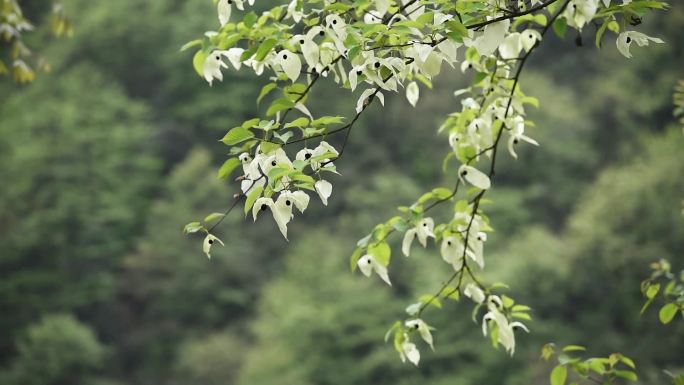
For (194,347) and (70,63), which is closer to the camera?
(194,347)

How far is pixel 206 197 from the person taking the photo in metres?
20.9

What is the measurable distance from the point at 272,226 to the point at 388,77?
67.1 feet

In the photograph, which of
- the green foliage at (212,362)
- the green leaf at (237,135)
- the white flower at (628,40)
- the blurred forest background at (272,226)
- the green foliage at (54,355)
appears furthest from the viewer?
the green foliage at (212,362)

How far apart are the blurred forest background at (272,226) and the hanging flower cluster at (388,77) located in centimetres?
1207

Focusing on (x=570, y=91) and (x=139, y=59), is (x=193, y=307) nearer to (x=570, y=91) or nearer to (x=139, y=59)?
(x=139, y=59)

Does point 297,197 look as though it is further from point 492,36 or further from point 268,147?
point 492,36

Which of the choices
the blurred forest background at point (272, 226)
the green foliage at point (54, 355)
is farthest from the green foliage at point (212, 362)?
the green foliage at point (54, 355)

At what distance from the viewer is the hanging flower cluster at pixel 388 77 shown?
164 centimetres

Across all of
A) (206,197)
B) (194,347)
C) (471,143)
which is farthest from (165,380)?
(471,143)

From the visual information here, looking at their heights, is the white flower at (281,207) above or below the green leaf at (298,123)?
below

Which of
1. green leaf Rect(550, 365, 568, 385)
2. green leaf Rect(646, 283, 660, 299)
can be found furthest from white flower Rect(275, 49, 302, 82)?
green leaf Rect(646, 283, 660, 299)

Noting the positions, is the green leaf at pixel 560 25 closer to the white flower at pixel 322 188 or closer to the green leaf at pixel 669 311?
the white flower at pixel 322 188

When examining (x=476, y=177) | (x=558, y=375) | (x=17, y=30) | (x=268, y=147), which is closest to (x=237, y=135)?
(x=268, y=147)

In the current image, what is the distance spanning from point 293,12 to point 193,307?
753 inches
